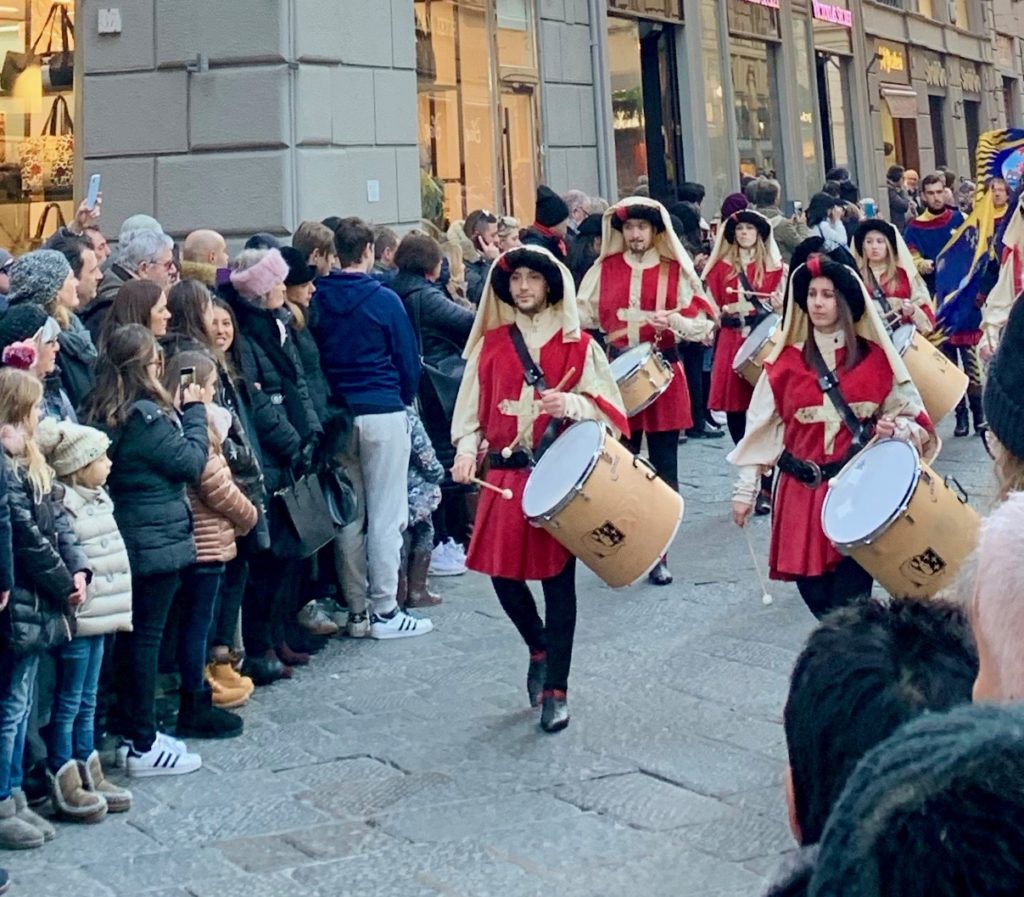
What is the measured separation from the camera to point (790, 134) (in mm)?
22781

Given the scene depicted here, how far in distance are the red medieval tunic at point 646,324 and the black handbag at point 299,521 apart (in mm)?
1865

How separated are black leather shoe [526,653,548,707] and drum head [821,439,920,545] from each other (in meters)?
1.35

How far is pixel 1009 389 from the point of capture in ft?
9.43

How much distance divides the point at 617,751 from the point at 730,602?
2299 millimetres

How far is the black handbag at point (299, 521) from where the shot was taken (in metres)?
7.15

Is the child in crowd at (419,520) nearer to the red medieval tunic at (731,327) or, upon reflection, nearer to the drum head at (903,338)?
the red medieval tunic at (731,327)

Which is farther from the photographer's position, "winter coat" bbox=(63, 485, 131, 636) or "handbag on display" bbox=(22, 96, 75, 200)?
"handbag on display" bbox=(22, 96, 75, 200)

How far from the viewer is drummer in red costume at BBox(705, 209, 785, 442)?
10.1 m

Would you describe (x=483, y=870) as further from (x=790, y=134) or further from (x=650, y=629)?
(x=790, y=134)

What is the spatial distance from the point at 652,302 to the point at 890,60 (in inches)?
825

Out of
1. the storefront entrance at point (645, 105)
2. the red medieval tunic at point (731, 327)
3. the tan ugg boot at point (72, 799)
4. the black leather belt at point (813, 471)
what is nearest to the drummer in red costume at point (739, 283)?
the red medieval tunic at point (731, 327)

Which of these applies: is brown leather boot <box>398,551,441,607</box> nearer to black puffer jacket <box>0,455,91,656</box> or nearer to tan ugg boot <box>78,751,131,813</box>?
tan ugg boot <box>78,751,131,813</box>

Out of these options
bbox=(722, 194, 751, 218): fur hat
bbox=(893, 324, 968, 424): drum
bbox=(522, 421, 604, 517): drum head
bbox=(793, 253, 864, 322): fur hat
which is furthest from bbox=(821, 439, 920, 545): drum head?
bbox=(722, 194, 751, 218): fur hat

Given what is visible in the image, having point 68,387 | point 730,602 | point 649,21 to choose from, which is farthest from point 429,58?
point 68,387
